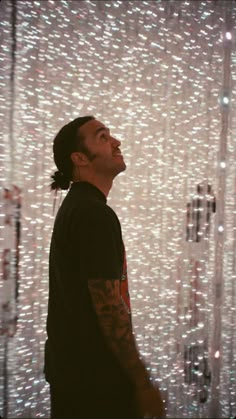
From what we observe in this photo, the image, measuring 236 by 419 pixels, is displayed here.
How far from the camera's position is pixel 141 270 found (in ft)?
3.97

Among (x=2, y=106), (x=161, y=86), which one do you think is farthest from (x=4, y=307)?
(x=161, y=86)

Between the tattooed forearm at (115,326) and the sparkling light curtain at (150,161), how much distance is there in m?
0.48

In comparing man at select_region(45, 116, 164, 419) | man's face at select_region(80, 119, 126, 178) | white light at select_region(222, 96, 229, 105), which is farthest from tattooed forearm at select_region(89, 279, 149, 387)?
white light at select_region(222, 96, 229, 105)

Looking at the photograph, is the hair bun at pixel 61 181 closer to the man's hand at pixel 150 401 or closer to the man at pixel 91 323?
the man at pixel 91 323

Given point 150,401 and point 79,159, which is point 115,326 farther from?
point 79,159

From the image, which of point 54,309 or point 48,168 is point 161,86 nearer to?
point 48,168

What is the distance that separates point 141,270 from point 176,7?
80cm

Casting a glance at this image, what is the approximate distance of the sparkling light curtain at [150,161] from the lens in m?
1.12

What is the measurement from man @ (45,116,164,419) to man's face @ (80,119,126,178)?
0.06 metres

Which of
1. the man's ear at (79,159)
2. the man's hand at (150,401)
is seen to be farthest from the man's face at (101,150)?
the man's hand at (150,401)

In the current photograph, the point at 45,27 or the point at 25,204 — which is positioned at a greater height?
the point at 45,27

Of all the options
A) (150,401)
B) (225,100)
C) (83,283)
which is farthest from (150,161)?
(150,401)

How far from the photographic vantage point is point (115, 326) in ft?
2.29

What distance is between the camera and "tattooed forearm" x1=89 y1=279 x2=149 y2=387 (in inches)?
27.3
